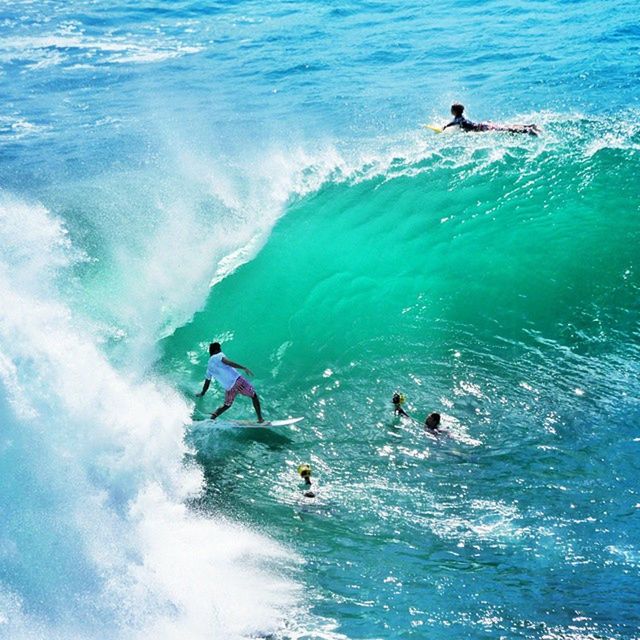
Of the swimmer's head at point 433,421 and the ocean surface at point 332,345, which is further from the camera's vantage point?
the swimmer's head at point 433,421

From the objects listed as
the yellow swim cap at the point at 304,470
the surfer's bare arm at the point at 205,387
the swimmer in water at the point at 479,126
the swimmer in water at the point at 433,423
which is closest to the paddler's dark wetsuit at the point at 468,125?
the swimmer in water at the point at 479,126

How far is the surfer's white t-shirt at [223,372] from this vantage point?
12.9 m

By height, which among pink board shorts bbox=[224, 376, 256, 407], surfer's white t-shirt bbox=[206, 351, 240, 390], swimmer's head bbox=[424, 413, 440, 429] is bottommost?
swimmer's head bbox=[424, 413, 440, 429]

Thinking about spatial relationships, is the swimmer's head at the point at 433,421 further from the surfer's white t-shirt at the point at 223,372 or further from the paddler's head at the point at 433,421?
the surfer's white t-shirt at the point at 223,372

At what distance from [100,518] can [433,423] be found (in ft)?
17.0

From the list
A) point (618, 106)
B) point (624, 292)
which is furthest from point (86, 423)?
point (618, 106)

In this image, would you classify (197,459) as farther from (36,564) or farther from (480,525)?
(480,525)

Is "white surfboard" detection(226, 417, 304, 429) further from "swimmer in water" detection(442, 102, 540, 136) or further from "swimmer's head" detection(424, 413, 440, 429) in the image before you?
"swimmer in water" detection(442, 102, 540, 136)

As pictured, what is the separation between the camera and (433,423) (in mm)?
12266

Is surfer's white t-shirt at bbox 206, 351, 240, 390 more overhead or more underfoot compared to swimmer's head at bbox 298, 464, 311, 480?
more overhead

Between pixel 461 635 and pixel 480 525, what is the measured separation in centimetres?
192

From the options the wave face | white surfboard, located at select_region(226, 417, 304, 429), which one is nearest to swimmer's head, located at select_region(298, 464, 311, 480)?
the wave face

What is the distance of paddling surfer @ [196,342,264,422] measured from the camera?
12.9m

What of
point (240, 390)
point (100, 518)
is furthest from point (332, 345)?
point (100, 518)
